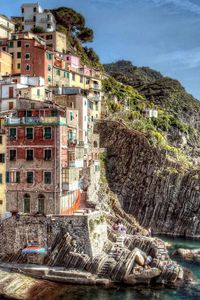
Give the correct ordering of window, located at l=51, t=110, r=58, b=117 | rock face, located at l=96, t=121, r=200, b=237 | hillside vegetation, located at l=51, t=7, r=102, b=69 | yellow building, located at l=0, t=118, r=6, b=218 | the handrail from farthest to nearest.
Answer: hillside vegetation, located at l=51, t=7, r=102, b=69 → rock face, located at l=96, t=121, r=200, b=237 → window, located at l=51, t=110, r=58, b=117 → the handrail → yellow building, located at l=0, t=118, r=6, b=218

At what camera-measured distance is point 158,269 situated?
154 ft

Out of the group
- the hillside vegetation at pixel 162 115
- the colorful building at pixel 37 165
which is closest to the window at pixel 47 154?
the colorful building at pixel 37 165

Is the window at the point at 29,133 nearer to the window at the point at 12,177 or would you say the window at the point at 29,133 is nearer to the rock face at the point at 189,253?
the window at the point at 12,177

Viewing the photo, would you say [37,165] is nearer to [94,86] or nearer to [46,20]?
[94,86]

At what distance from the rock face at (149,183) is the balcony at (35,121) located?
33304 mm

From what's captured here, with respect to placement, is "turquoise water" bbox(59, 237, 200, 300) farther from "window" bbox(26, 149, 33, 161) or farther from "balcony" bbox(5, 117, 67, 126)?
"balcony" bbox(5, 117, 67, 126)

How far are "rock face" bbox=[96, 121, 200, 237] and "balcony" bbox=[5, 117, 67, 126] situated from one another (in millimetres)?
33304

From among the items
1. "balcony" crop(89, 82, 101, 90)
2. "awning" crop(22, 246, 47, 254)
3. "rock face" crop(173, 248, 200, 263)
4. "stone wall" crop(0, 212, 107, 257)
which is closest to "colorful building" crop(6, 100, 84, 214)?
"stone wall" crop(0, 212, 107, 257)

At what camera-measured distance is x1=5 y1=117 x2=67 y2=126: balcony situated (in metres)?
48.8

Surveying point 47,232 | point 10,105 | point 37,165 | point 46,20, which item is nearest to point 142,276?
point 47,232

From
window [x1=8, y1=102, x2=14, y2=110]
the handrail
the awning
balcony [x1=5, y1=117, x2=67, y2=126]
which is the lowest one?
the awning

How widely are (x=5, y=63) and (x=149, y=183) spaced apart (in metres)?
31.5

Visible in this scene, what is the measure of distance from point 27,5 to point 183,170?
5048 centimetres

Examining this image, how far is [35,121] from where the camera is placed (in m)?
49.3
